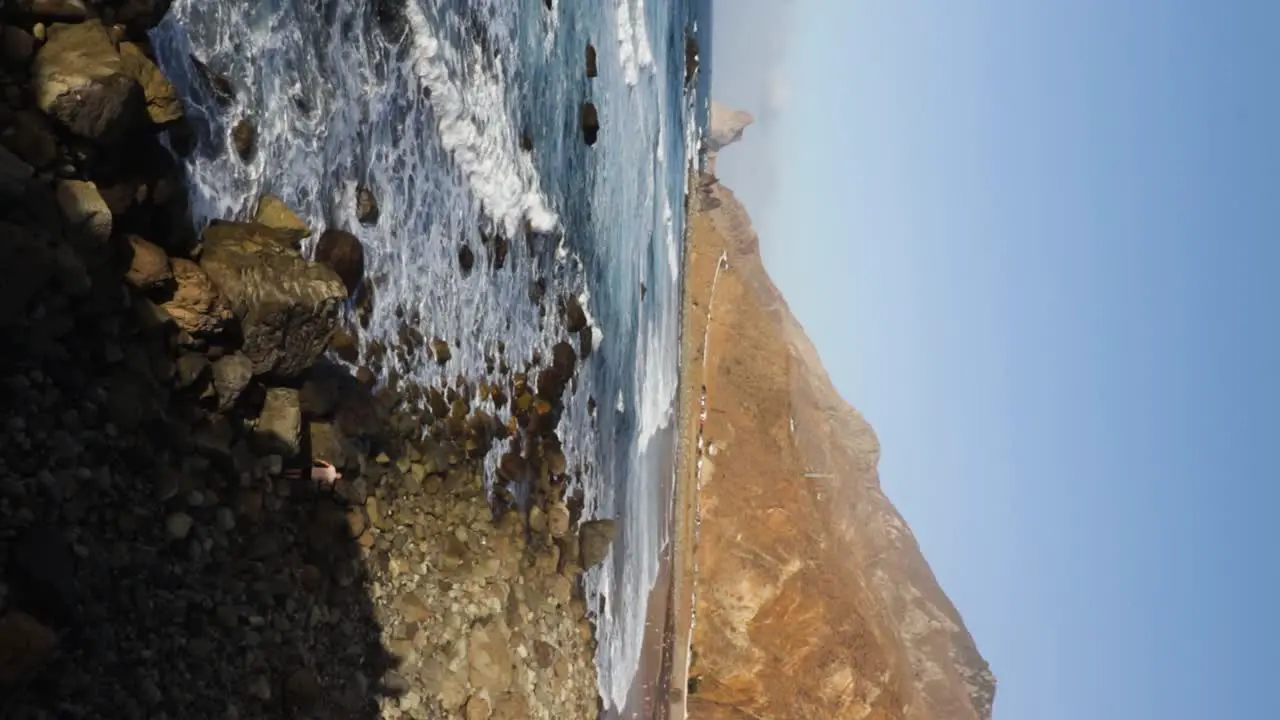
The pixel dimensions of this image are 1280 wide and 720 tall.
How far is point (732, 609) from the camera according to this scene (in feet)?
103

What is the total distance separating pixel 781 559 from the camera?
34031 millimetres

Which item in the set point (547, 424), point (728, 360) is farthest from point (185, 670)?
point (728, 360)

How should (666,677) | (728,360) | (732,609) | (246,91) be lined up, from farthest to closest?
(728,360), (732,609), (666,677), (246,91)

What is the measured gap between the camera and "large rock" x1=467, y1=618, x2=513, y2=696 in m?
10.0

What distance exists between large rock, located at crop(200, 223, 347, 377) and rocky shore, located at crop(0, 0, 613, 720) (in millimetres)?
20

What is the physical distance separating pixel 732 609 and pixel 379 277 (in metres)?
24.5

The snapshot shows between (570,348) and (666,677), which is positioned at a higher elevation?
(570,348)

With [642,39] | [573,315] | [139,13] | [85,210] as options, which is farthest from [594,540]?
[642,39]

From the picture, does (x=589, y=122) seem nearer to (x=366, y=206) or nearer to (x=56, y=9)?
(x=366, y=206)

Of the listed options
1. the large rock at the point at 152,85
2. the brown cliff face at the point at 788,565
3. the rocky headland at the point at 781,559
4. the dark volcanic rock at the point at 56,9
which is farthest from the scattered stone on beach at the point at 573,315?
the brown cliff face at the point at 788,565

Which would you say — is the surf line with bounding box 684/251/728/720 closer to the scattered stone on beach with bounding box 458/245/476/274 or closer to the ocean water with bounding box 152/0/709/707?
the ocean water with bounding box 152/0/709/707

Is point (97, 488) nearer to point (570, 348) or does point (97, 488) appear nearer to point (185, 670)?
point (185, 670)

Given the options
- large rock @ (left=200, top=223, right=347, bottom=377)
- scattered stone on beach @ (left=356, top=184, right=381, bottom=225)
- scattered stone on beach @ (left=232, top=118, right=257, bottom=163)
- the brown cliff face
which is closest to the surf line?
the brown cliff face

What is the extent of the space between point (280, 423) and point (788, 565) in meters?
28.7
